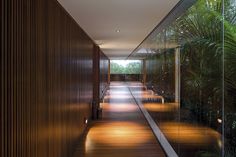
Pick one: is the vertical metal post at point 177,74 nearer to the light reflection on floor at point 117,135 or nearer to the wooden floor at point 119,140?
the wooden floor at point 119,140

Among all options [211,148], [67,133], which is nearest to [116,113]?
[67,133]

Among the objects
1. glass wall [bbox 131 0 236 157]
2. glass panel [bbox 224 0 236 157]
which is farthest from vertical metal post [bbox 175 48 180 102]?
glass panel [bbox 224 0 236 157]

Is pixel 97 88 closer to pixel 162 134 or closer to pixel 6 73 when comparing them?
pixel 162 134

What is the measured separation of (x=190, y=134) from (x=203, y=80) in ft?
3.48

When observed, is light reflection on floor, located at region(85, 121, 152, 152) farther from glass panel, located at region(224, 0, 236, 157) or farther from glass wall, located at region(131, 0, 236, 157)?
glass panel, located at region(224, 0, 236, 157)

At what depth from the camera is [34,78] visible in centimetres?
281

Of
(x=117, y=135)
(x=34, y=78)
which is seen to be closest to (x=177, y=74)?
(x=117, y=135)

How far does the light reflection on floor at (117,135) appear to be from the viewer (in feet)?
20.8

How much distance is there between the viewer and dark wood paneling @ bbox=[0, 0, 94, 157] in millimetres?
2170

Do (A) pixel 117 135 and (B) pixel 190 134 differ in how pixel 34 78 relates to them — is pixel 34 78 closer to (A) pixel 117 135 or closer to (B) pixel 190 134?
(B) pixel 190 134

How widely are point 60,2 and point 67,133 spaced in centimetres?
203

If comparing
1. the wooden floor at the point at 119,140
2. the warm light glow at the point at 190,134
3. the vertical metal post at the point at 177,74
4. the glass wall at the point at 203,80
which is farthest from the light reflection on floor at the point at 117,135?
the vertical metal post at the point at 177,74

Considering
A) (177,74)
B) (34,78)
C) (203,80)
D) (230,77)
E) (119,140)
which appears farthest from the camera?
(119,140)

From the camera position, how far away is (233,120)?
2.57m
